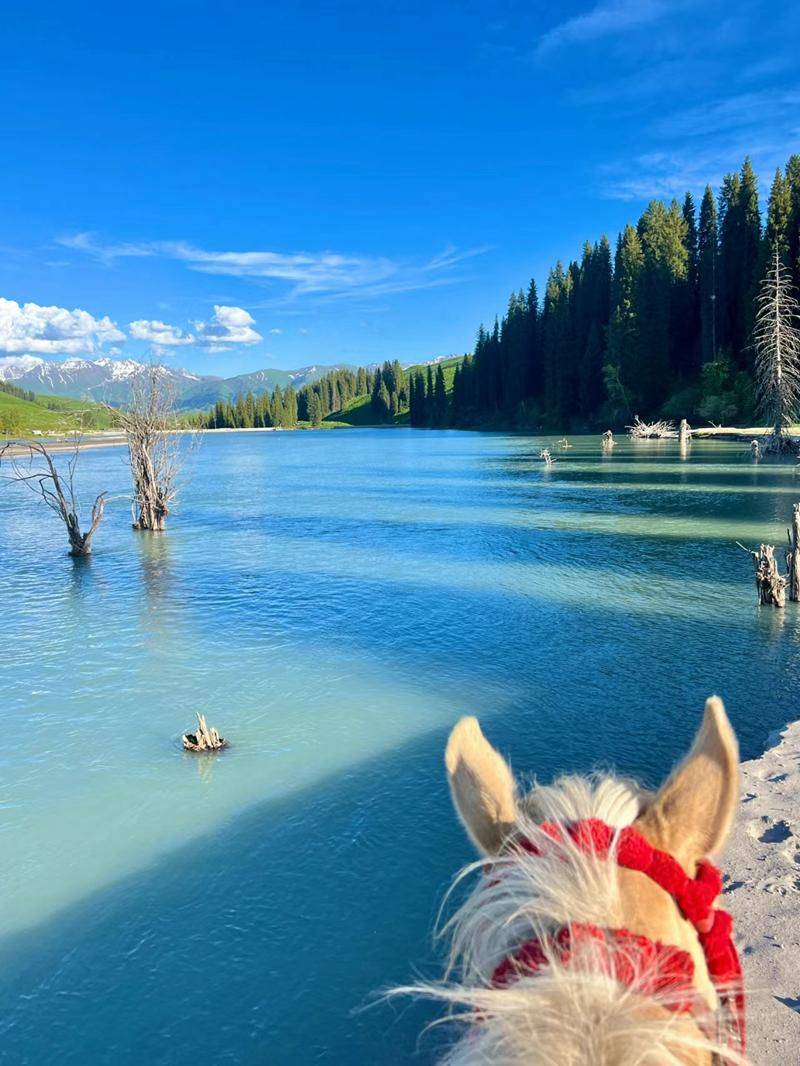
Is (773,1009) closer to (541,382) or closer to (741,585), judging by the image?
(741,585)

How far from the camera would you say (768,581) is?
37.7 feet

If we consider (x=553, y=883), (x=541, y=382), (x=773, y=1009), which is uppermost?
(x=541, y=382)

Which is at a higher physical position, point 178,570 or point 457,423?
point 457,423

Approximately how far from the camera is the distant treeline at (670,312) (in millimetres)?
53562

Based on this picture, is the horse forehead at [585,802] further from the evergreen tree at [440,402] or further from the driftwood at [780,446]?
the evergreen tree at [440,402]

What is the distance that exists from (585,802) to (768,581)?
11610 mm

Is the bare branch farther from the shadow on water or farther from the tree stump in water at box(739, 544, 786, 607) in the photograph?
the shadow on water

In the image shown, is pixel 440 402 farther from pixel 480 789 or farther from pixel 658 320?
pixel 480 789

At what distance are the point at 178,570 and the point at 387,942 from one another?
43.3ft

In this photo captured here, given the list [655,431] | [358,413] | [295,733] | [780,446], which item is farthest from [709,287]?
[358,413]

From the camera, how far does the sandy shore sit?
323 cm

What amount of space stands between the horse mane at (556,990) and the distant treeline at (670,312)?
51.8 m

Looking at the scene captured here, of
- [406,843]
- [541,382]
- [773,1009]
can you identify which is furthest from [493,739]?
[541,382]

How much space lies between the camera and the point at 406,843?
5734 mm
